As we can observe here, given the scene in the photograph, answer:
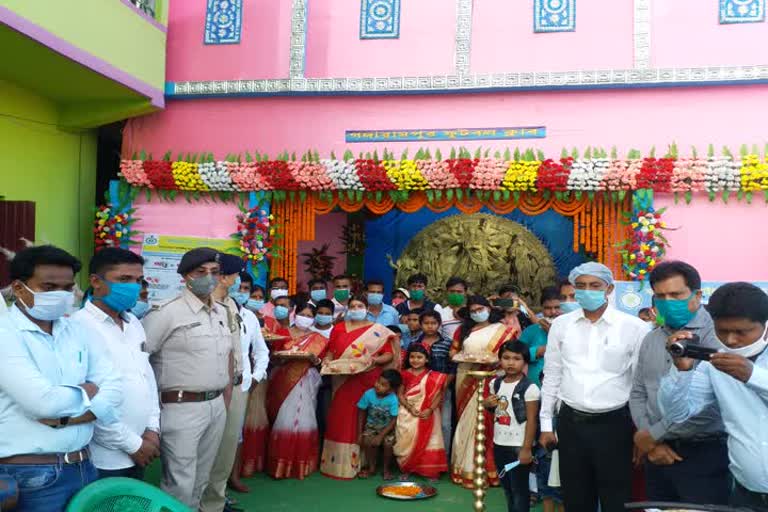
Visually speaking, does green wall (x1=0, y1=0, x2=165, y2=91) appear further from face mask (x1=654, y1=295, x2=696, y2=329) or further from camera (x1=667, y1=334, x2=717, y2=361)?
camera (x1=667, y1=334, x2=717, y2=361)

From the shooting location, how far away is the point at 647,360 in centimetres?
307

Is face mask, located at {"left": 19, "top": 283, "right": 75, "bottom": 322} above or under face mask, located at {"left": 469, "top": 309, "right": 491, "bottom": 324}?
above

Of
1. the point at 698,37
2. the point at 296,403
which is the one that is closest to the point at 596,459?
the point at 296,403

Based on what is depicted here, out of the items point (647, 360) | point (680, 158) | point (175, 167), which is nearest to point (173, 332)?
point (647, 360)

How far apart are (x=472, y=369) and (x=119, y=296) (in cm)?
293

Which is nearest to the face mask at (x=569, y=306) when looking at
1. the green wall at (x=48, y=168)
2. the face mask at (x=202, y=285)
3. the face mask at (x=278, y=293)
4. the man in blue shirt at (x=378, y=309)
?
the man in blue shirt at (x=378, y=309)

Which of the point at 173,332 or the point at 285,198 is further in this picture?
the point at 285,198

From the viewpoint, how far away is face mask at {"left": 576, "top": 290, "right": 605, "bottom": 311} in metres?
3.33

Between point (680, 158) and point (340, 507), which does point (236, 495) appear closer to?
point (340, 507)

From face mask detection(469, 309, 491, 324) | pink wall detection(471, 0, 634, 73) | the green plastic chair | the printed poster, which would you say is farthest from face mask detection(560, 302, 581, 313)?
the printed poster

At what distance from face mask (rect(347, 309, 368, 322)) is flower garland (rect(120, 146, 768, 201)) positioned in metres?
2.38

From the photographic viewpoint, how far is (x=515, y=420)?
4219 mm

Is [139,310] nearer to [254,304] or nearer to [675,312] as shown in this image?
[254,304]

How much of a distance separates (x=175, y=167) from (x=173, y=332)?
4.91 m
